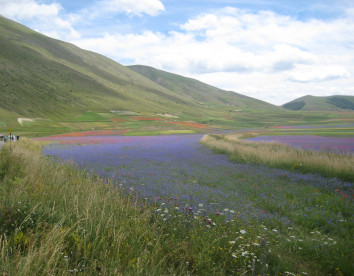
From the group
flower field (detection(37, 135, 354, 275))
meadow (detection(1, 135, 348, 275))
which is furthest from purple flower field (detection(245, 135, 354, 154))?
meadow (detection(1, 135, 348, 275))

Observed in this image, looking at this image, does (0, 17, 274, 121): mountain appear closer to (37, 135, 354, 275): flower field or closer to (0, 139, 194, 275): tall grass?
(37, 135, 354, 275): flower field

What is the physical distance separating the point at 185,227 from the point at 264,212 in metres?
2.88

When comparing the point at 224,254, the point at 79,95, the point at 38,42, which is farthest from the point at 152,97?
the point at 224,254

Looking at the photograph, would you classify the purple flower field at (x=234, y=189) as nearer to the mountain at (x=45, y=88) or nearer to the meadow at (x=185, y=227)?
the meadow at (x=185, y=227)

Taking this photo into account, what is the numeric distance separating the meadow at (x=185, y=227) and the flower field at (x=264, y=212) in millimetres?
33

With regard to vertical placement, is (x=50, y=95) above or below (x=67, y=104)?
above

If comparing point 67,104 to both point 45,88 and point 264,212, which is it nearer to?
point 45,88

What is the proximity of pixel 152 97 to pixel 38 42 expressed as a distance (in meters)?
92.6

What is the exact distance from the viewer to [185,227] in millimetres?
6223

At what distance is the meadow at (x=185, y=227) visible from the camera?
4.36 metres

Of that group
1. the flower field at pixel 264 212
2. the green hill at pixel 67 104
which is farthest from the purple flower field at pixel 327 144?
the green hill at pixel 67 104

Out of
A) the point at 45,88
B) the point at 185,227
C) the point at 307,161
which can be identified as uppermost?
the point at 45,88

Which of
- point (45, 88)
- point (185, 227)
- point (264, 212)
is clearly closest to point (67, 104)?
point (45, 88)

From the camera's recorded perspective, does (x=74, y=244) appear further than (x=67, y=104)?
No
